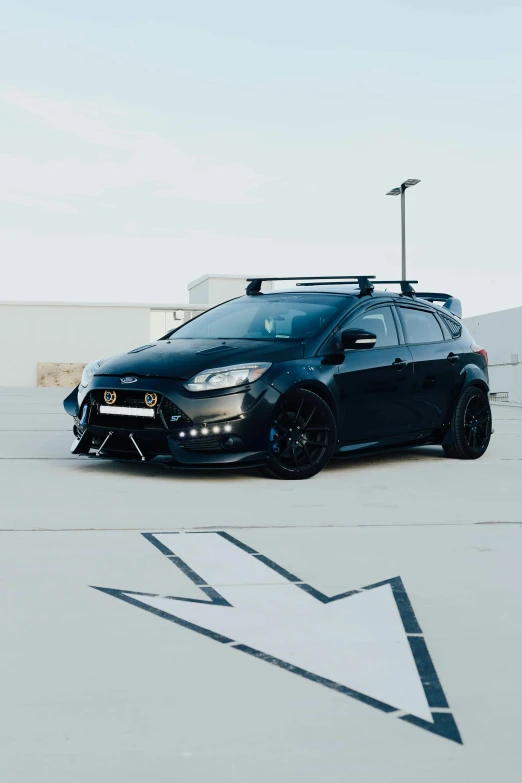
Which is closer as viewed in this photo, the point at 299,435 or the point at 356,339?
the point at 299,435

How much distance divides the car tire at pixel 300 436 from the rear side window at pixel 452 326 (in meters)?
2.37

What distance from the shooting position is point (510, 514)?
6.86 meters

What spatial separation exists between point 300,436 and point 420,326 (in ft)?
7.10

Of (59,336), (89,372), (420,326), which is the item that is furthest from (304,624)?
(59,336)

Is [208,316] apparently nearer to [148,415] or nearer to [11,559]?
[148,415]

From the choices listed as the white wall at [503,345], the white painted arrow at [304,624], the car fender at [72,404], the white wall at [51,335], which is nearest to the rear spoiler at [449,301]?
the car fender at [72,404]

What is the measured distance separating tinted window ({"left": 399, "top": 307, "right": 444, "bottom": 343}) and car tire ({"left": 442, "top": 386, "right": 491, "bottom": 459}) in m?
0.60

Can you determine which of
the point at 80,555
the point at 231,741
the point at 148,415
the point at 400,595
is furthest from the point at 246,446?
the point at 231,741

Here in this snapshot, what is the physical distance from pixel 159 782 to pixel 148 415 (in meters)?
5.81

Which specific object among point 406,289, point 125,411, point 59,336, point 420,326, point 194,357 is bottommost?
point 125,411

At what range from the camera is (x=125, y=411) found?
8531 millimetres

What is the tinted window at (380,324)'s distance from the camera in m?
9.54

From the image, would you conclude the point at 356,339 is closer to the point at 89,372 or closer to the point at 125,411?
the point at 125,411

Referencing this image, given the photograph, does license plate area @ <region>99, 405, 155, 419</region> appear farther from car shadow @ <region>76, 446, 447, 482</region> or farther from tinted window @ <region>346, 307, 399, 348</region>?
tinted window @ <region>346, 307, 399, 348</region>
